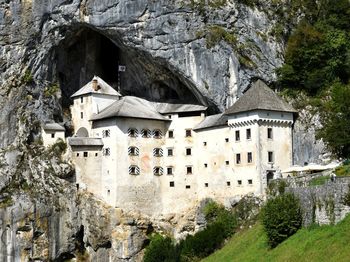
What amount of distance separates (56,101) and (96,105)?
4.62 meters

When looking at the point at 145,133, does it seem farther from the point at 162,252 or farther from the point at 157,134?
the point at 162,252

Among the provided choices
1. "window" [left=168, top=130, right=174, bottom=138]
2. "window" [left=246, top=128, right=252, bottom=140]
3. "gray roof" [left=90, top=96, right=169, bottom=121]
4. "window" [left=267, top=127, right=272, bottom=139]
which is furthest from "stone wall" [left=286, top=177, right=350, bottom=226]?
"gray roof" [left=90, top=96, right=169, bottom=121]

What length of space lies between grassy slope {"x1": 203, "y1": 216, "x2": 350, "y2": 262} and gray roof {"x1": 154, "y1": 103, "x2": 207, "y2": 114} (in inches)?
781

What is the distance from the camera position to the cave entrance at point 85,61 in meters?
85.0

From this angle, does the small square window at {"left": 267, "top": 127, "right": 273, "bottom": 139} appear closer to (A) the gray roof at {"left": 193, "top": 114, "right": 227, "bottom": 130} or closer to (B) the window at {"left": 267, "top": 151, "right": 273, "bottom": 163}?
(B) the window at {"left": 267, "top": 151, "right": 273, "bottom": 163}

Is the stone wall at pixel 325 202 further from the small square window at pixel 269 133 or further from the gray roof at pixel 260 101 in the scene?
the gray roof at pixel 260 101

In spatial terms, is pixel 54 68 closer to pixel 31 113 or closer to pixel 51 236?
pixel 31 113

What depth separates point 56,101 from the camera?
272 feet

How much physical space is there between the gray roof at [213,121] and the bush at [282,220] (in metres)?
21.1

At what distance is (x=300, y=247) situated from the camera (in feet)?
162

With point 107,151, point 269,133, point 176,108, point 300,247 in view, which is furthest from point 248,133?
point 300,247

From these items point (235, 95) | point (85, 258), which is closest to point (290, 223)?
point (235, 95)

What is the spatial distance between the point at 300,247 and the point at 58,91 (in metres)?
41.0

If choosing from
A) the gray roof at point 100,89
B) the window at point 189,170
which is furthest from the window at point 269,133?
the gray roof at point 100,89
